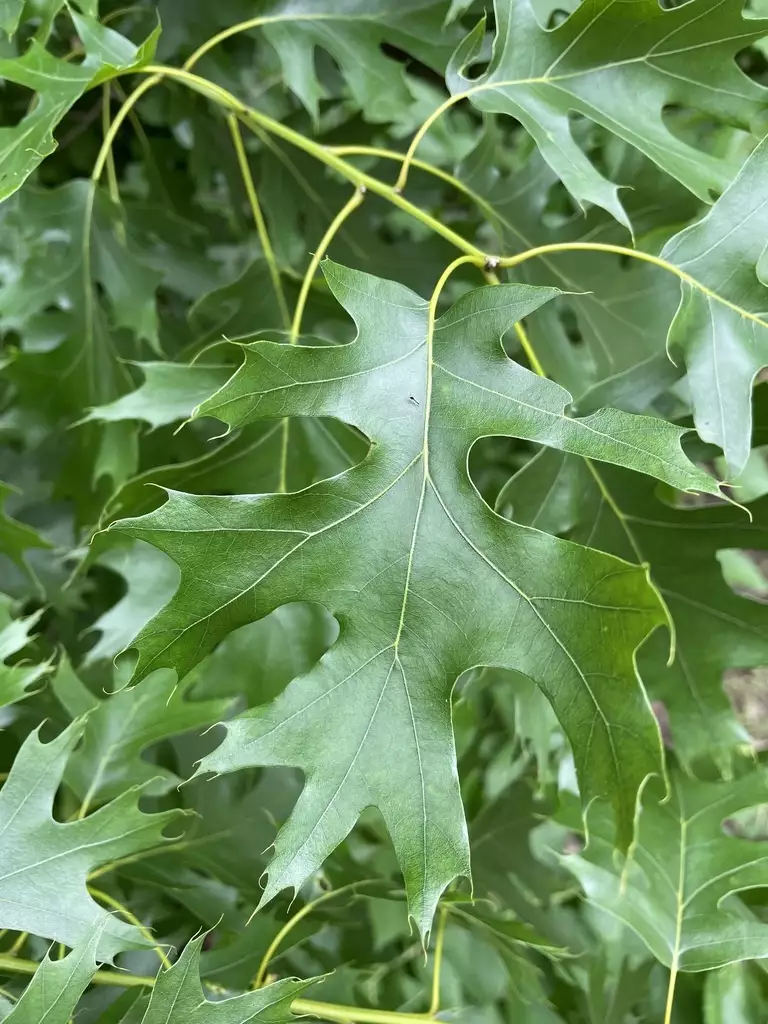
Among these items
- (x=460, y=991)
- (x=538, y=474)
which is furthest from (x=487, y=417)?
(x=460, y=991)

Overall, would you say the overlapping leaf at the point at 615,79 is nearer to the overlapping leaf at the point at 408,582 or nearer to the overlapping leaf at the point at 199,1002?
the overlapping leaf at the point at 408,582

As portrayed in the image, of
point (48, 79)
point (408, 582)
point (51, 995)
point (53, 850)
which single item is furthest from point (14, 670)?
point (48, 79)

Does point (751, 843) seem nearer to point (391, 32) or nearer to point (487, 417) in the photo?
point (487, 417)

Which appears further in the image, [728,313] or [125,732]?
[125,732]

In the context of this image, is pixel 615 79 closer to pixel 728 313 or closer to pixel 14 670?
pixel 728 313

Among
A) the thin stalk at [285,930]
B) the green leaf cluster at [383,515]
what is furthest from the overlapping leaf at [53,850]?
the thin stalk at [285,930]

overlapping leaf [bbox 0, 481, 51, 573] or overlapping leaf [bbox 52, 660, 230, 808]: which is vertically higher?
overlapping leaf [bbox 0, 481, 51, 573]

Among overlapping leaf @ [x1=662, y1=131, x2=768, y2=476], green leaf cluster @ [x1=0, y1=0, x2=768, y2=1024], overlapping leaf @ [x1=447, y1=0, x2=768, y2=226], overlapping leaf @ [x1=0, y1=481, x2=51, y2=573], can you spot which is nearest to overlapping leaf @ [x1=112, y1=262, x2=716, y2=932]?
green leaf cluster @ [x1=0, y1=0, x2=768, y2=1024]

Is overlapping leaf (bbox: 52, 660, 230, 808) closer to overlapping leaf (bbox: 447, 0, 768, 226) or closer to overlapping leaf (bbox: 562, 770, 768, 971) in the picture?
overlapping leaf (bbox: 562, 770, 768, 971)
